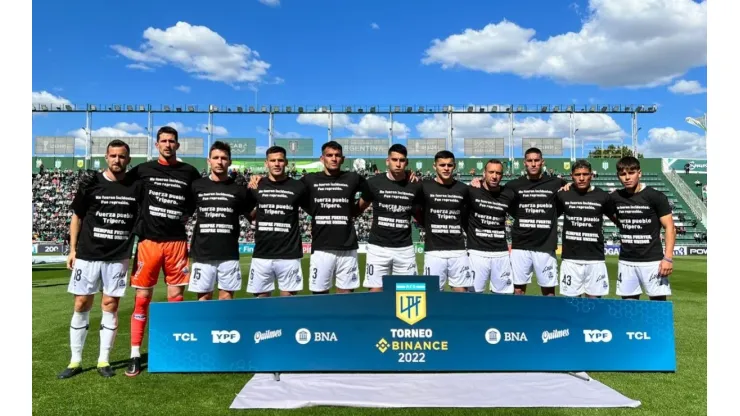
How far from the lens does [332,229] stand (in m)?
6.39

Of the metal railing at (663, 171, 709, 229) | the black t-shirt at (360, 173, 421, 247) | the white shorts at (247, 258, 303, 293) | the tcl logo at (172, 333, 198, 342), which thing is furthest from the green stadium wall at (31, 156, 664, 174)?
the tcl logo at (172, 333, 198, 342)

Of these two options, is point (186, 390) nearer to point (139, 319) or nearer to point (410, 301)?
point (139, 319)

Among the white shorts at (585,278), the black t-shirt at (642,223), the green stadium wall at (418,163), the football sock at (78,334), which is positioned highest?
the green stadium wall at (418,163)

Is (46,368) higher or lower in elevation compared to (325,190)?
lower

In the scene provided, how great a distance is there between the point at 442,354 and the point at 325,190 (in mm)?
2727

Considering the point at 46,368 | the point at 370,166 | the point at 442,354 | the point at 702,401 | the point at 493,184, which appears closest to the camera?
the point at 702,401

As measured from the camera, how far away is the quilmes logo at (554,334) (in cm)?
516

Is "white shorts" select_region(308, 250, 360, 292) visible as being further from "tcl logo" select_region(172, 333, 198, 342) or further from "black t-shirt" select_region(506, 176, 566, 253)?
"black t-shirt" select_region(506, 176, 566, 253)

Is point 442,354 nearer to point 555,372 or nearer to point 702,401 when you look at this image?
point 555,372

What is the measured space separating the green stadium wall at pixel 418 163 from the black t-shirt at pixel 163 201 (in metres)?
43.9

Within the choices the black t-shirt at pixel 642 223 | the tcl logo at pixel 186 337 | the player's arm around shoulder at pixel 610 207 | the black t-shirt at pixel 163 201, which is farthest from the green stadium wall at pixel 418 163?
the tcl logo at pixel 186 337

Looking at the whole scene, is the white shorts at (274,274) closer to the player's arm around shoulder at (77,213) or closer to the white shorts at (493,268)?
the player's arm around shoulder at (77,213)

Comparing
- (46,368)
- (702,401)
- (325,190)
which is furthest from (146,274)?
(702,401)

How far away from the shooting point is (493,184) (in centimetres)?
693
